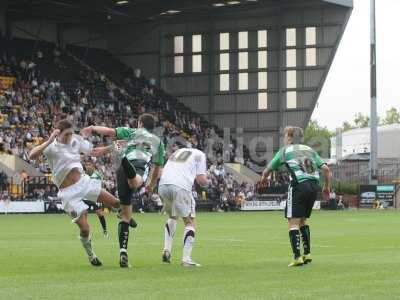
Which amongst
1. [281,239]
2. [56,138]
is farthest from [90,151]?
[281,239]

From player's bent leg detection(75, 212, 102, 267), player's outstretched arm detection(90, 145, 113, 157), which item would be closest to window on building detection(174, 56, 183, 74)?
player's outstretched arm detection(90, 145, 113, 157)

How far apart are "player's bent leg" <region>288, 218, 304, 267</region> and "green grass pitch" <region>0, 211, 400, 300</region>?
0.79 feet

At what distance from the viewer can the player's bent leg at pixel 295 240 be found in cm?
1472

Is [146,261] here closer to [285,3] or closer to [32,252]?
[32,252]

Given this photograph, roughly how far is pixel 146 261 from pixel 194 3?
49.6 meters

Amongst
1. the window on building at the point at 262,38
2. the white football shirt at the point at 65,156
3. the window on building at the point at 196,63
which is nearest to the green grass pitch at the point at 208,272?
the white football shirt at the point at 65,156

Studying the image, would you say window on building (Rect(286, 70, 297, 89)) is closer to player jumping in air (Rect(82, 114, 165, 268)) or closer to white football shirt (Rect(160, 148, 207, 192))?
white football shirt (Rect(160, 148, 207, 192))

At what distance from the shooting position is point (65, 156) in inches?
579

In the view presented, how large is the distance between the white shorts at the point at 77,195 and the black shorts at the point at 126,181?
0.42 meters

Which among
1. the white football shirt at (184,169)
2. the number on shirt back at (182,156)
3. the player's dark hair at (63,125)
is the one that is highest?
the player's dark hair at (63,125)

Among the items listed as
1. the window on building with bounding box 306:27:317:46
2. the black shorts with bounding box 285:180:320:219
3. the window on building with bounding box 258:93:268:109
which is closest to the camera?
the black shorts with bounding box 285:180:320:219

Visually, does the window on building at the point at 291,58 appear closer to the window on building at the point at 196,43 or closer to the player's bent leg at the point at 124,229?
the window on building at the point at 196,43

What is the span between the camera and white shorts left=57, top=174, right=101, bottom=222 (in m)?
14.7

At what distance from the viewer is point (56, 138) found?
14.7 m
